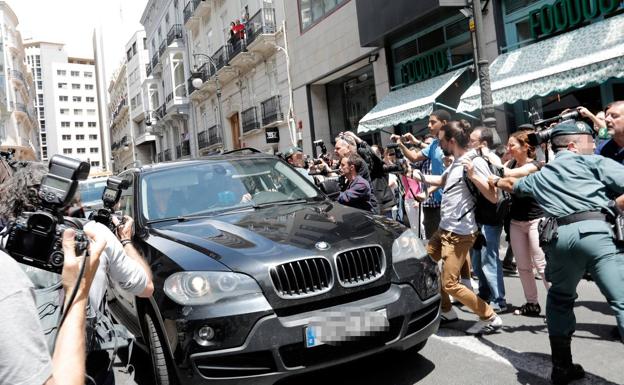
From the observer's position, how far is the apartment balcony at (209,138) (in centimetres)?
3275

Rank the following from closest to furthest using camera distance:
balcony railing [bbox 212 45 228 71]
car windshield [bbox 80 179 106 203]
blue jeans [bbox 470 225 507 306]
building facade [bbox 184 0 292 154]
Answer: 1. blue jeans [bbox 470 225 507 306]
2. car windshield [bbox 80 179 106 203]
3. building facade [bbox 184 0 292 154]
4. balcony railing [bbox 212 45 228 71]

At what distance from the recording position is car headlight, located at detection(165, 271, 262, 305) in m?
3.10

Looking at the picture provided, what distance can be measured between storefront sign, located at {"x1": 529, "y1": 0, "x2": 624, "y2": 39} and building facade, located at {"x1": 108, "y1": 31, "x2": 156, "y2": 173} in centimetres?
4300

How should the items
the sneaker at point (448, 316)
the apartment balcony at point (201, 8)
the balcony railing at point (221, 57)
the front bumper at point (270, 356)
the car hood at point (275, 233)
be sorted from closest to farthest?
1. the front bumper at point (270, 356)
2. the car hood at point (275, 233)
3. the sneaker at point (448, 316)
4. the balcony railing at point (221, 57)
5. the apartment balcony at point (201, 8)

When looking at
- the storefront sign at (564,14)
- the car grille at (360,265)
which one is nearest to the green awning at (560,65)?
the storefront sign at (564,14)

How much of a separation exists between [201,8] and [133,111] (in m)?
32.0

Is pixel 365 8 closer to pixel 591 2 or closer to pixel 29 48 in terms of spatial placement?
pixel 591 2

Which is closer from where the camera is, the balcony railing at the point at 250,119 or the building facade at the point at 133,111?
the balcony railing at the point at 250,119

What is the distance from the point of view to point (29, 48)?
116000 mm

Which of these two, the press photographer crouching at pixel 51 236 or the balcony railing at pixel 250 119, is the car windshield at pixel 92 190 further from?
the balcony railing at pixel 250 119

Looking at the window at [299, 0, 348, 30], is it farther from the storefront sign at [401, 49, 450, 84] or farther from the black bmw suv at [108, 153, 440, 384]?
the black bmw suv at [108, 153, 440, 384]

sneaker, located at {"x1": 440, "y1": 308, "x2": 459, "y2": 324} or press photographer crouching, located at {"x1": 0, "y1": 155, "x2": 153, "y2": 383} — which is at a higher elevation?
press photographer crouching, located at {"x1": 0, "y1": 155, "x2": 153, "y2": 383}

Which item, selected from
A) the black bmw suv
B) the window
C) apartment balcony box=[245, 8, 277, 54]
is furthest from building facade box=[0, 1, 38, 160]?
the black bmw suv

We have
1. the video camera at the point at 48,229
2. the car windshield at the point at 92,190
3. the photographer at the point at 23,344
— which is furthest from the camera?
the car windshield at the point at 92,190
